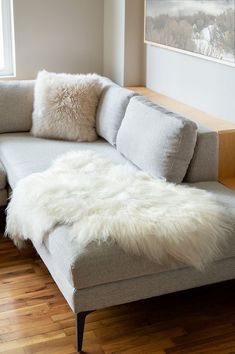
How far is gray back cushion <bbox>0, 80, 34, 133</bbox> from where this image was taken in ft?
11.4

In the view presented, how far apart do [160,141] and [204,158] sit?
243 mm

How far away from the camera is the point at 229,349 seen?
7.24 feet

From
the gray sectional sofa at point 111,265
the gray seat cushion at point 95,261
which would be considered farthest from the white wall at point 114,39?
the gray seat cushion at point 95,261

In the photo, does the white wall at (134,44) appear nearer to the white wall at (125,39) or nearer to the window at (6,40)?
the white wall at (125,39)

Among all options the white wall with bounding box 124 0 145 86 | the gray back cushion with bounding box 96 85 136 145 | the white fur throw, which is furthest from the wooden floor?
the white wall with bounding box 124 0 145 86

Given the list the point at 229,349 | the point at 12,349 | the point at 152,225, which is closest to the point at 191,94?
the point at 152,225

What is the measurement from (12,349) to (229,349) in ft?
2.97

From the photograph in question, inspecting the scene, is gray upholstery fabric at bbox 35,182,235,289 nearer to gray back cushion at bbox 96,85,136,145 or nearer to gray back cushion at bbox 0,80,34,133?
gray back cushion at bbox 96,85,136,145

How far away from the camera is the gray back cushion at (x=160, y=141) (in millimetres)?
2605

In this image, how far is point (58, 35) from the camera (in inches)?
159

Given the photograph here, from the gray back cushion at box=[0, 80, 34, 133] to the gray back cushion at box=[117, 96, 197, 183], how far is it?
2.90ft

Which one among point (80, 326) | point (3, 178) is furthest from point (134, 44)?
point (80, 326)

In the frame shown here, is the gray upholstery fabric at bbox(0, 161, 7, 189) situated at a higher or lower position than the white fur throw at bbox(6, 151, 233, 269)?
lower

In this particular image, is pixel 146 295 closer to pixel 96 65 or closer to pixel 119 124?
pixel 119 124
